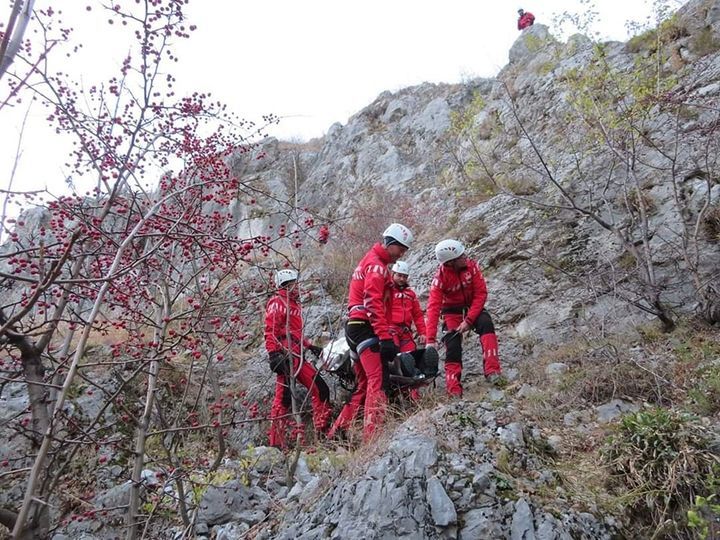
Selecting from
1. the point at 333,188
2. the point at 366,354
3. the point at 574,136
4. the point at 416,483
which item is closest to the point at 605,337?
the point at 366,354

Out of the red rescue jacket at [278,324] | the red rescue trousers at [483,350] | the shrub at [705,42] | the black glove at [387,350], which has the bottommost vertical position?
the red rescue trousers at [483,350]

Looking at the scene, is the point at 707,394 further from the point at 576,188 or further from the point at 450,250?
the point at 576,188

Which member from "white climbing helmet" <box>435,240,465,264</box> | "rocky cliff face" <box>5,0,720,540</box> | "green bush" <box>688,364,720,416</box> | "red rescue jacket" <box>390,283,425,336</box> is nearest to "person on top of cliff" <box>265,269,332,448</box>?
"rocky cliff face" <box>5,0,720,540</box>

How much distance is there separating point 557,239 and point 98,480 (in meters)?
7.02

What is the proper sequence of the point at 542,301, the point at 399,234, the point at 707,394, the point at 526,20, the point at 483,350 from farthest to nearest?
the point at 526,20 → the point at 542,301 → the point at 483,350 → the point at 399,234 → the point at 707,394

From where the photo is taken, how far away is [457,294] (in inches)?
235

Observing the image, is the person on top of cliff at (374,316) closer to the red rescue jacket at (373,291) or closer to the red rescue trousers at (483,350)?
the red rescue jacket at (373,291)

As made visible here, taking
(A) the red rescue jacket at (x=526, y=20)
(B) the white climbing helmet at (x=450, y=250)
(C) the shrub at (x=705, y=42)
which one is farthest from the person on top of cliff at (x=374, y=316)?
(A) the red rescue jacket at (x=526, y=20)

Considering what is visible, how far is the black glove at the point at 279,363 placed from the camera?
600 centimetres

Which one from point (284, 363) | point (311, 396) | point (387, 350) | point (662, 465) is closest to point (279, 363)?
point (284, 363)

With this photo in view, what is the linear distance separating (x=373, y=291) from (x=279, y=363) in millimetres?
1614

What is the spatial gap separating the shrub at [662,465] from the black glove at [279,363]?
3676mm

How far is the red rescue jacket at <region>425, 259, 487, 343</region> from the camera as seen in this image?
18.8 feet

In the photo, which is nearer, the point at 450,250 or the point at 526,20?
the point at 450,250
